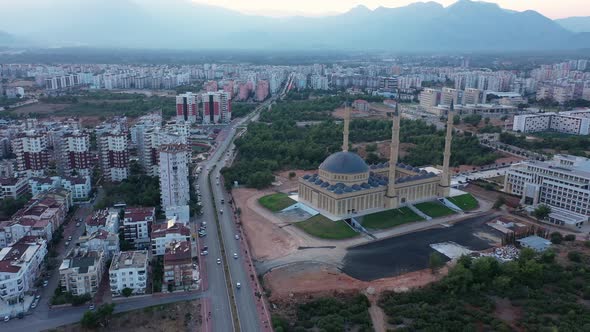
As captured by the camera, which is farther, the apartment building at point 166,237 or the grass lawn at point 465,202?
the grass lawn at point 465,202

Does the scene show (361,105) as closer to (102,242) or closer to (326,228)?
(326,228)

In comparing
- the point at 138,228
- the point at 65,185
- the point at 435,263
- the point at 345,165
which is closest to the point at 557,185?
the point at 435,263

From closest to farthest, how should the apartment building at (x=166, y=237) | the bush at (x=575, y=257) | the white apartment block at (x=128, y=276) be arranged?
the white apartment block at (x=128, y=276) < the bush at (x=575, y=257) < the apartment building at (x=166, y=237)

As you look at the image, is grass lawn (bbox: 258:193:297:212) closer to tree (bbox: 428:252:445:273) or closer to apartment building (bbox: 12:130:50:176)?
tree (bbox: 428:252:445:273)

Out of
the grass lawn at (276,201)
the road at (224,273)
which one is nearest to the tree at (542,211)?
the grass lawn at (276,201)

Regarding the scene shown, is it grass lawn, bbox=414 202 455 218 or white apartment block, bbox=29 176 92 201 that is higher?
white apartment block, bbox=29 176 92 201

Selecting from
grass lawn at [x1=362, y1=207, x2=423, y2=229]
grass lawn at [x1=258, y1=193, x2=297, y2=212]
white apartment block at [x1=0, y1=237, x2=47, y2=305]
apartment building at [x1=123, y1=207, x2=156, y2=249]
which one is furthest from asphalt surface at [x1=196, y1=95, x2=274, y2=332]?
grass lawn at [x1=362, y1=207, x2=423, y2=229]

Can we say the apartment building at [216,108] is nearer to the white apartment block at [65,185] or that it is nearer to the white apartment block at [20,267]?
the white apartment block at [65,185]

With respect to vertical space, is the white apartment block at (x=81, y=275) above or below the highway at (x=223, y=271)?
above
